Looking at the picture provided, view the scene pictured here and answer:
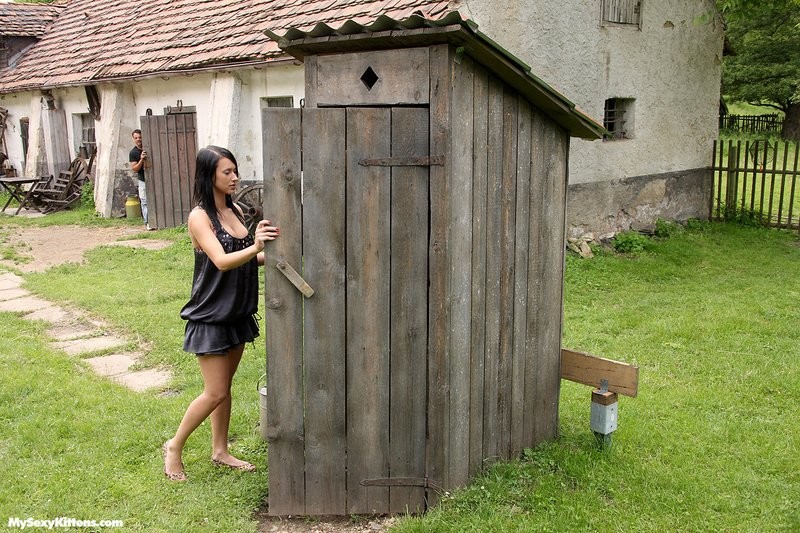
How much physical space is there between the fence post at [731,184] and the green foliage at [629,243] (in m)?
2.82

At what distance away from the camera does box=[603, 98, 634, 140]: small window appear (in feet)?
37.4

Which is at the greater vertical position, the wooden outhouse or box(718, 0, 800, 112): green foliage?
box(718, 0, 800, 112): green foliage

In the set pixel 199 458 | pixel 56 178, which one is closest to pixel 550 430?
pixel 199 458

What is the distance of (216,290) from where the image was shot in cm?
388

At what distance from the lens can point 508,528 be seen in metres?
3.50

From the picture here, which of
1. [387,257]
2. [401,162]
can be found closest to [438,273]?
[387,257]

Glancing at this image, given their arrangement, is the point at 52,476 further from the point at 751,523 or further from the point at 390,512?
the point at 751,523

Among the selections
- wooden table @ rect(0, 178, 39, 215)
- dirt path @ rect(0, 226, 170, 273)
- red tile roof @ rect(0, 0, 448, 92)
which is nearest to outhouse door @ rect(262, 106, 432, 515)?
red tile roof @ rect(0, 0, 448, 92)

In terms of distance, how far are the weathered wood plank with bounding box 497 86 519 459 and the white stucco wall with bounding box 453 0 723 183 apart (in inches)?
201

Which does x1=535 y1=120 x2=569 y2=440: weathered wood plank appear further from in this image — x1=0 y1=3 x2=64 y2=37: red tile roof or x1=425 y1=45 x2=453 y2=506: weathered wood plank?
x1=0 y1=3 x2=64 y2=37: red tile roof

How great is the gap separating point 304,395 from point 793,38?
90.8 feet

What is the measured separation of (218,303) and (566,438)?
89.9 inches

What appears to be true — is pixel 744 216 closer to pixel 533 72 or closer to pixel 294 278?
pixel 533 72

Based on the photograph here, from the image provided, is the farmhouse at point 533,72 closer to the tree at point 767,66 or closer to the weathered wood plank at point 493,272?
the weathered wood plank at point 493,272
